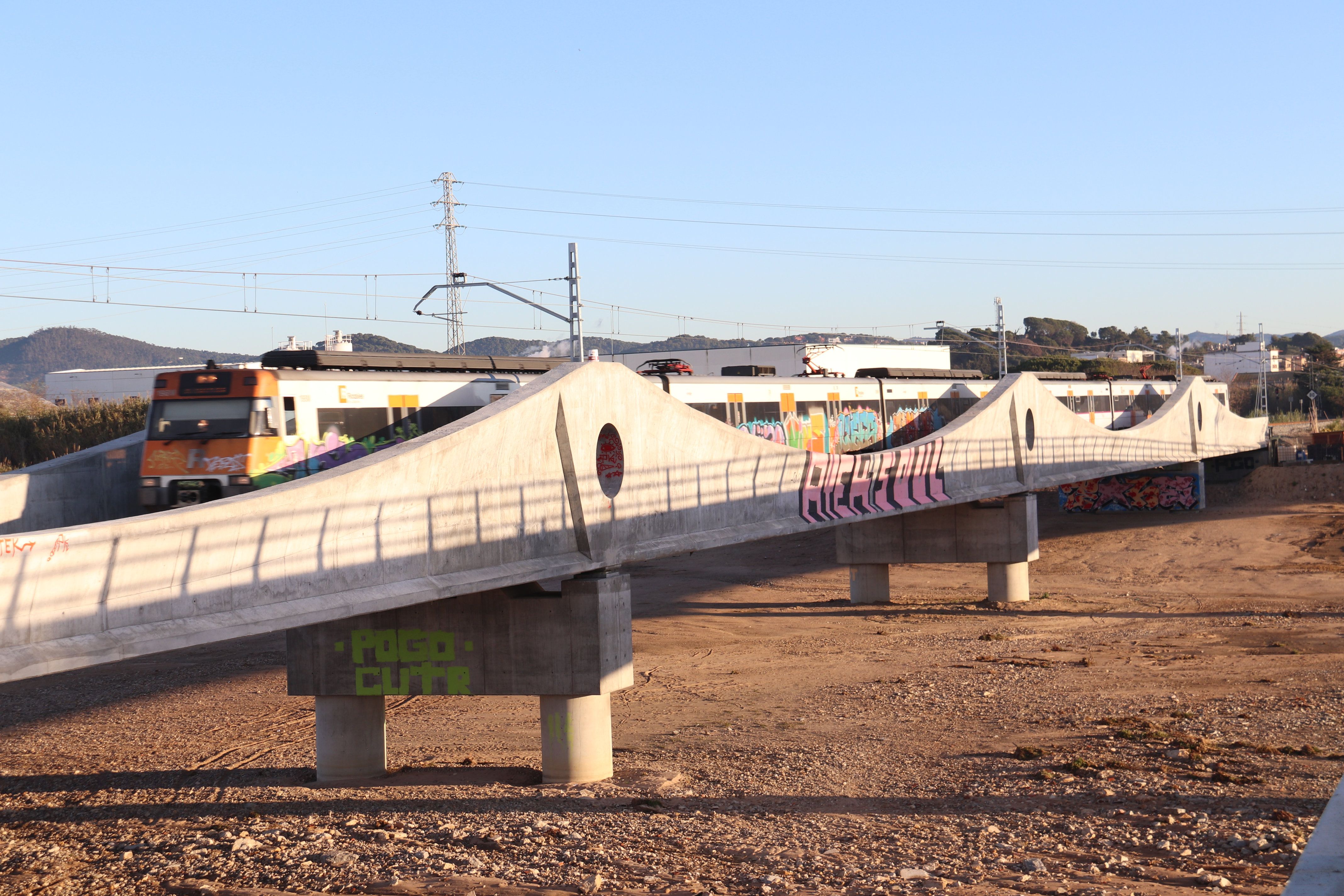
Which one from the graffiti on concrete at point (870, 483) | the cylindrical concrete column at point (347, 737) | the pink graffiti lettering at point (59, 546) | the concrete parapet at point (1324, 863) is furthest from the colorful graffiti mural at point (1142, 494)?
the pink graffiti lettering at point (59, 546)

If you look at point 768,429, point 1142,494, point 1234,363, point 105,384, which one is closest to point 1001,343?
point 1142,494

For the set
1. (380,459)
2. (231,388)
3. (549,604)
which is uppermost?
(231,388)

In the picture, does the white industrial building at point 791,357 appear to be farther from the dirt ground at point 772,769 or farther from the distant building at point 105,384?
the dirt ground at point 772,769

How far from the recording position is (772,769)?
20.4m

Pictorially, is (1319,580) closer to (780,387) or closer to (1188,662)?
(1188,662)

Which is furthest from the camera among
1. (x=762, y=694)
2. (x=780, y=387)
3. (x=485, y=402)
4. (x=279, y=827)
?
(x=780, y=387)

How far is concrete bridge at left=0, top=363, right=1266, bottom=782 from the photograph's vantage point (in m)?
11.4

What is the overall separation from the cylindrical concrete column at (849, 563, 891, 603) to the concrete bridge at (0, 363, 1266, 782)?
25.3ft

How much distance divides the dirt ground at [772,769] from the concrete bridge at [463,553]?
72.5 inches

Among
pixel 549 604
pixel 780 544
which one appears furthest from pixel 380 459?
pixel 780 544

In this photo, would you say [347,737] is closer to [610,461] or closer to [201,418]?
[201,418]

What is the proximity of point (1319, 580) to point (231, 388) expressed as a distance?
3849 centimetres

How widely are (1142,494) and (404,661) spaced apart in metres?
52.3

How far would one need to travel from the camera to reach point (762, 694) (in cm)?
2712
